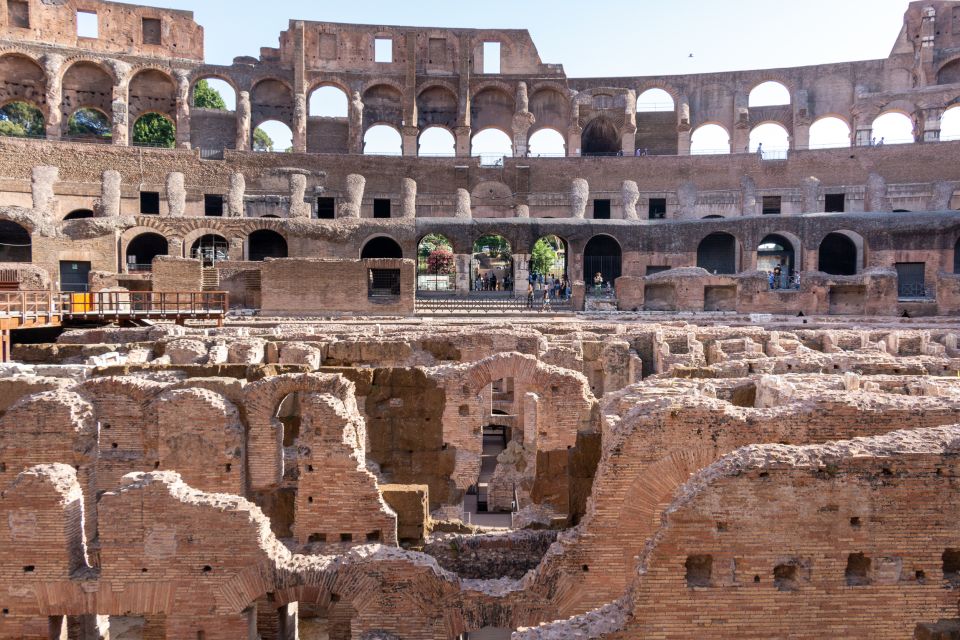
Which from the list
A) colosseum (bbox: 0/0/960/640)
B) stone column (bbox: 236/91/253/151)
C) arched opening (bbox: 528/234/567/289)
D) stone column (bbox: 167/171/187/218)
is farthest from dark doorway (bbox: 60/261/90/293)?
arched opening (bbox: 528/234/567/289)


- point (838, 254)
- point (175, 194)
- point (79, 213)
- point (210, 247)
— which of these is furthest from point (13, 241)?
point (838, 254)

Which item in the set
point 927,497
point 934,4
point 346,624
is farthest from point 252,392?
point 934,4

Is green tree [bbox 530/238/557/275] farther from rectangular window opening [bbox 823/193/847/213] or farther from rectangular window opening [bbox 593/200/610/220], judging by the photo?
rectangular window opening [bbox 823/193/847/213]

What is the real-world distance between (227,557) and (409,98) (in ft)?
125

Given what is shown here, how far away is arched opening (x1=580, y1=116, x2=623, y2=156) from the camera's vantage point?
43.3 m

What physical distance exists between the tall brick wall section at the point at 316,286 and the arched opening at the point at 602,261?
38.3ft

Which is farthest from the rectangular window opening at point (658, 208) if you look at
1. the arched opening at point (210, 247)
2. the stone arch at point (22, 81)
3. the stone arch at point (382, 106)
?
the stone arch at point (22, 81)

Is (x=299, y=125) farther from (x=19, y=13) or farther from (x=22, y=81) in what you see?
(x=19, y=13)

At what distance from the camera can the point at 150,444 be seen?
28.5ft

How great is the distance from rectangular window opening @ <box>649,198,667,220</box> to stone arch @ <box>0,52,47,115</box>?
106ft

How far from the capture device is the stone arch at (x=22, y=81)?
38572mm

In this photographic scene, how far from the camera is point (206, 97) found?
49.6m

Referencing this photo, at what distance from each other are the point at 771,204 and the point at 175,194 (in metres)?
28.1

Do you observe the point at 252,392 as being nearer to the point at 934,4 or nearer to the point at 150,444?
the point at 150,444
